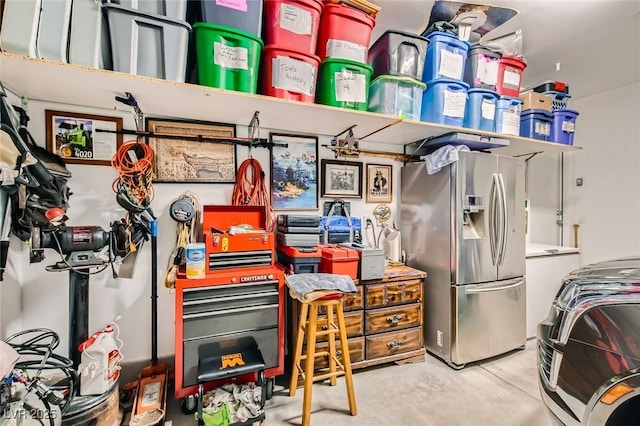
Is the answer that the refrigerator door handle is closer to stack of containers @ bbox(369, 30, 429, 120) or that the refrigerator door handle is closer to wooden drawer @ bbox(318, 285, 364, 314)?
stack of containers @ bbox(369, 30, 429, 120)

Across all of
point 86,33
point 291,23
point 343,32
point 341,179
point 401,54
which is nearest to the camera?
point 86,33

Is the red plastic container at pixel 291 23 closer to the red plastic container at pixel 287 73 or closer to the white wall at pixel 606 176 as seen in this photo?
the red plastic container at pixel 287 73

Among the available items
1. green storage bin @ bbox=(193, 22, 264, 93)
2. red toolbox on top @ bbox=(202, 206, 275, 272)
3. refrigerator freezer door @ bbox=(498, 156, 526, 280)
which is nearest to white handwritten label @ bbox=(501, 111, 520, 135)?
refrigerator freezer door @ bbox=(498, 156, 526, 280)

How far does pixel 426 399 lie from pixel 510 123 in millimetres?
2417

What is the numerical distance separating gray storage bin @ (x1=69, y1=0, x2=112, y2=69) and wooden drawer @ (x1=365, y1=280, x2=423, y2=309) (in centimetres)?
219

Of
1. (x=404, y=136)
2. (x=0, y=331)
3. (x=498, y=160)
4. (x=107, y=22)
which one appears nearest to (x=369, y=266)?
(x=404, y=136)

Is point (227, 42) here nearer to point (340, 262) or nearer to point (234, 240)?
point (234, 240)

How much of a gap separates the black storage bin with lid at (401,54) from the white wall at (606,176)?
9.41ft

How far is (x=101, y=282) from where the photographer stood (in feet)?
6.34

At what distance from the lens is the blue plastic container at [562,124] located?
2807 mm

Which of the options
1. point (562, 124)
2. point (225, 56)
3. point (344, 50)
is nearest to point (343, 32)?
point (344, 50)

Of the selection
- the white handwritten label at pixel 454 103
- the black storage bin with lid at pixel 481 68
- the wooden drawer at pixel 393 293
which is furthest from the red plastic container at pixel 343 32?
the wooden drawer at pixel 393 293

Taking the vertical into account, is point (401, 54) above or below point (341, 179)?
above

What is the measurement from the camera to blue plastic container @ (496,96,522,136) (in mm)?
2429
